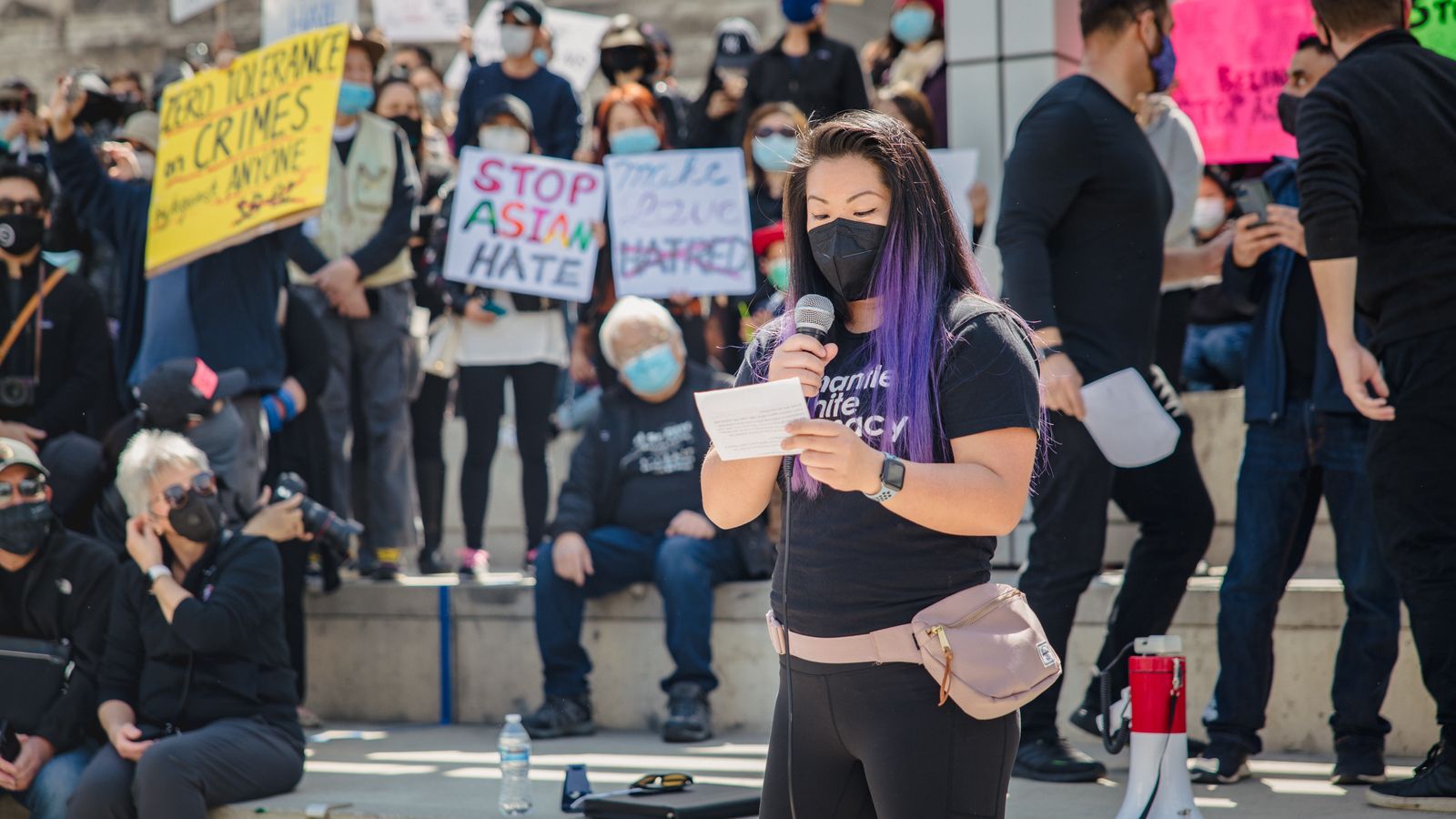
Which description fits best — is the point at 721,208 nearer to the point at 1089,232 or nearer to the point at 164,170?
the point at 164,170

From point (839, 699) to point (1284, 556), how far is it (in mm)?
2553

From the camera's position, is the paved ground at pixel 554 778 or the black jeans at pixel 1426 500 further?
the paved ground at pixel 554 778

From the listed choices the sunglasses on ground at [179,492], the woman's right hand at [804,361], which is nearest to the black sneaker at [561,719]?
the sunglasses on ground at [179,492]

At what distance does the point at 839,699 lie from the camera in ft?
9.25

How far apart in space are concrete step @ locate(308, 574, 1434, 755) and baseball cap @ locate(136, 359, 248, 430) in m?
1.28

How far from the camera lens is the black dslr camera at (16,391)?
6750 millimetres

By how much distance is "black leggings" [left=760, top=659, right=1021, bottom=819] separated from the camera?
2.75 meters

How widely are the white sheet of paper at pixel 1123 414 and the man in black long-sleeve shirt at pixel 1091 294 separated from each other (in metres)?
0.05

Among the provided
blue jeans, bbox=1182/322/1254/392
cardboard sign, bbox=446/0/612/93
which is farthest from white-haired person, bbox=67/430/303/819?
cardboard sign, bbox=446/0/612/93

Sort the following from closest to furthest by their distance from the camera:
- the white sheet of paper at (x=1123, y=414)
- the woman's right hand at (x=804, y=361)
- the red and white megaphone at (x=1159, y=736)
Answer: the woman's right hand at (x=804, y=361)
the red and white megaphone at (x=1159, y=736)
the white sheet of paper at (x=1123, y=414)

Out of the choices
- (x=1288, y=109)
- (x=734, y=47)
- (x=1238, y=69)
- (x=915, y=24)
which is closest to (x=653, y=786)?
(x=1288, y=109)

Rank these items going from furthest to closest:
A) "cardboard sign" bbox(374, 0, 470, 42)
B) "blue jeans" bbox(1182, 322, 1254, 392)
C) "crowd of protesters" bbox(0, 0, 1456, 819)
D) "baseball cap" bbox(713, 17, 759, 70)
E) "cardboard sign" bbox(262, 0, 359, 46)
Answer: "cardboard sign" bbox(374, 0, 470, 42)
"baseball cap" bbox(713, 17, 759, 70)
"cardboard sign" bbox(262, 0, 359, 46)
"blue jeans" bbox(1182, 322, 1254, 392)
"crowd of protesters" bbox(0, 0, 1456, 819)

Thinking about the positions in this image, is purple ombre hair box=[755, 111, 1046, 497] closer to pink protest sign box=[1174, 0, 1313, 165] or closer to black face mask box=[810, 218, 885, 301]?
black face mask box=[810, 218, 885, 301]

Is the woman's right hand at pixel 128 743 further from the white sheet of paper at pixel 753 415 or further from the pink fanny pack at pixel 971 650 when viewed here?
the white sheet of paper at pixel 753 415
